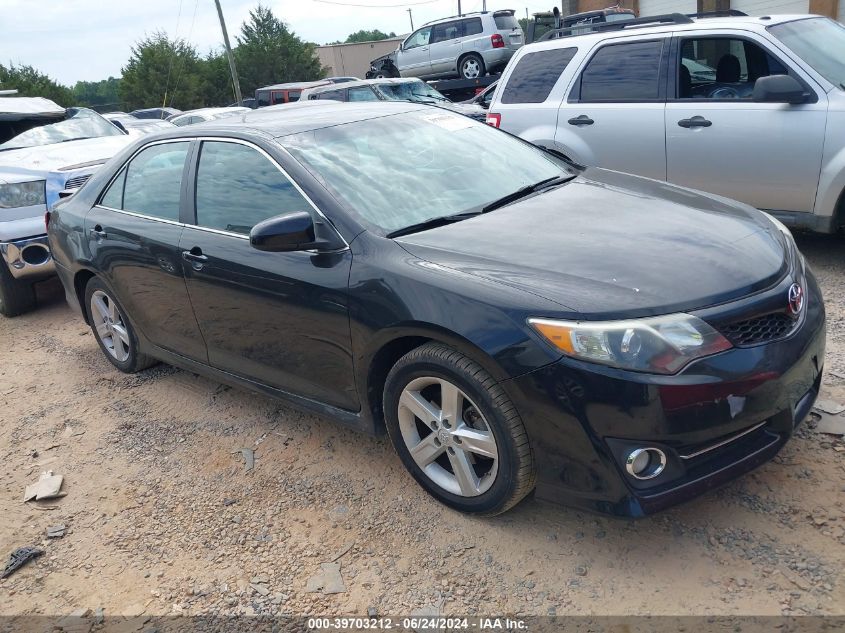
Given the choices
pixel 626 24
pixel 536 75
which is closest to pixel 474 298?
pixel 536 75

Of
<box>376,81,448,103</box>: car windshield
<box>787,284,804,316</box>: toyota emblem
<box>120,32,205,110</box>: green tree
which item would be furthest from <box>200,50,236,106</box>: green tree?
<box>787,284,804,316</box>: toyota emblem

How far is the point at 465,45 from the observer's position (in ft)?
69.4

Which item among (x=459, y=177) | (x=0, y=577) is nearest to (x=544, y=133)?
Result: (x=459, y=177)

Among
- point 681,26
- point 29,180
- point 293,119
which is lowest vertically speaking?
point 29,180

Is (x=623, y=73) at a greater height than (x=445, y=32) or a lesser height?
lesser

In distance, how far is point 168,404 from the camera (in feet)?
15.2

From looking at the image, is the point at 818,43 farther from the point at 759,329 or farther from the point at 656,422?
the point at 656,422

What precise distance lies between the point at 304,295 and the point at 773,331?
6.18 ft

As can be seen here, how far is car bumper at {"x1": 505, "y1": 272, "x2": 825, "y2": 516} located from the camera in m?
2.47

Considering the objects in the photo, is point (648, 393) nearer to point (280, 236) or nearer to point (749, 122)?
point (280, 236)

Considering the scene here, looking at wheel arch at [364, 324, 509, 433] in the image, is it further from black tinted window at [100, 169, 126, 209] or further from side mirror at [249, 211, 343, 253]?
black tinted window at [100, 169, 126, 209]

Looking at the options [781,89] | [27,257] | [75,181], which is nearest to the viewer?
[781,89]

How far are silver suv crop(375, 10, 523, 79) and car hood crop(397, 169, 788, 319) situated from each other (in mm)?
18191

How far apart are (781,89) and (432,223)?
3.32m
